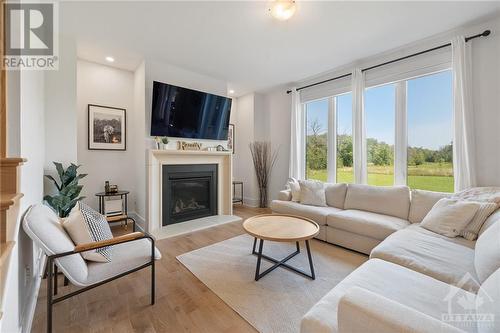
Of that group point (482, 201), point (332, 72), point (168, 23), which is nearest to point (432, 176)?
point (482, 201)

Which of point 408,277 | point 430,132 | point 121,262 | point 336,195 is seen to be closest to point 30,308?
point 121,262

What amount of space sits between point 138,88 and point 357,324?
4174mm

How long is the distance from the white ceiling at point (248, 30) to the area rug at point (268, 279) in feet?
9.25

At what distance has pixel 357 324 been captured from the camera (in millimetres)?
845

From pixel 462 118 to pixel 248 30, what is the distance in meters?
2.87

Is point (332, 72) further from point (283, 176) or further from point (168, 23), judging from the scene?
point (168, 23)

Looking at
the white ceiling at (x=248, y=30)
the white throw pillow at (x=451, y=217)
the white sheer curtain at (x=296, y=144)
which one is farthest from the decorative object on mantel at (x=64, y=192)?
the white throw pillow at (x=451, y=217)

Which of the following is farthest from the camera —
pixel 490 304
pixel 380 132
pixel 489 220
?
pixel 380 132

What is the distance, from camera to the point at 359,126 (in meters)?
3.45

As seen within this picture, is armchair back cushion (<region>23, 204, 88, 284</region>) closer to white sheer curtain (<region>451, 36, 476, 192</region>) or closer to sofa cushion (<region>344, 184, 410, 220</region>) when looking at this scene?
sofa cushion (<region>344, 184, 410, 220</region>)

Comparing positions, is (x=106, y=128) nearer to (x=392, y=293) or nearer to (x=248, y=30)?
(x=248, y=30)

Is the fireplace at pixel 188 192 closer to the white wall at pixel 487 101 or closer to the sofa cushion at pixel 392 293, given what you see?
the sofa cushion at pixel 392 293

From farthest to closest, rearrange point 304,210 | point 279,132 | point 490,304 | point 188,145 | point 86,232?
point 279,132 → point 188,145 → point 304,210 → point 86,232 → point 490,304

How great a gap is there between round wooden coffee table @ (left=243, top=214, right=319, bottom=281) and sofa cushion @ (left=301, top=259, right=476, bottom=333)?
666 millimetres
